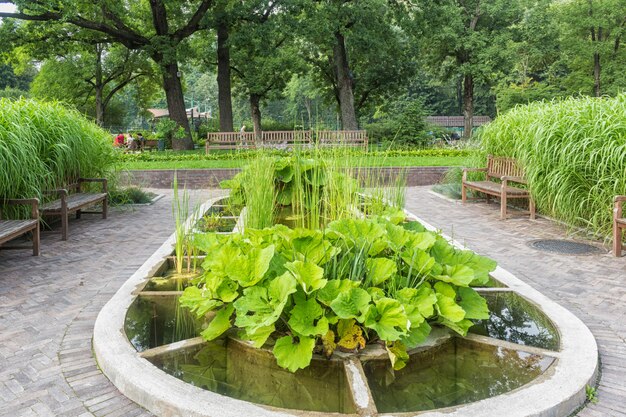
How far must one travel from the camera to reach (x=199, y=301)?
3.00 meters

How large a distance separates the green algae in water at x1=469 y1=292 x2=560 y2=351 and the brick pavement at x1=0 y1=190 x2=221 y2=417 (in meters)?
1.98

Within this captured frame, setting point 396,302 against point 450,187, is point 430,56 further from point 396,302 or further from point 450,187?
point 396,302

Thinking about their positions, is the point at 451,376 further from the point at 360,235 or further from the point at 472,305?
the point at 360,235

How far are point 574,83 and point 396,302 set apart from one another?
27.9 meters

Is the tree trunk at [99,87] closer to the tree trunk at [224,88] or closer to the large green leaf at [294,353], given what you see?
the tree trunk at [224,88]

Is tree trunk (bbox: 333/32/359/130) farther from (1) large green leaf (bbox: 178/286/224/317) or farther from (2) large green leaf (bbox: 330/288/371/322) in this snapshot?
(2) large green leaf (bbox: 330/288/371/322)

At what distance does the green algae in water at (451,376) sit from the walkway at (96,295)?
1.20 ft

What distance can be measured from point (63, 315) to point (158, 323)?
878mm

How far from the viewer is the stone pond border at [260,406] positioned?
7.22 feet

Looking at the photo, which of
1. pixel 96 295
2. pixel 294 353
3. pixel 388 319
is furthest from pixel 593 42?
pixel 294 353

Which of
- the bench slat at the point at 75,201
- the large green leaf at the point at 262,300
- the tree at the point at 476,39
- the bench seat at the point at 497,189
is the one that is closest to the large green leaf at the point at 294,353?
the large green leaf at the point at 262,300

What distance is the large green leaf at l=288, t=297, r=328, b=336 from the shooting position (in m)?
2.55

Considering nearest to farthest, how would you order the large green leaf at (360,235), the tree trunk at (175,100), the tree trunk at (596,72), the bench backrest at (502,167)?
the large green leaf at (360,235) → the bench backrest at (502,167) → the tree trunk at (175,100) → the tree trunk at (596,72)

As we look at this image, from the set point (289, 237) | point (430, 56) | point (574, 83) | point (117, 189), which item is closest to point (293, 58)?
point (430, 56)
